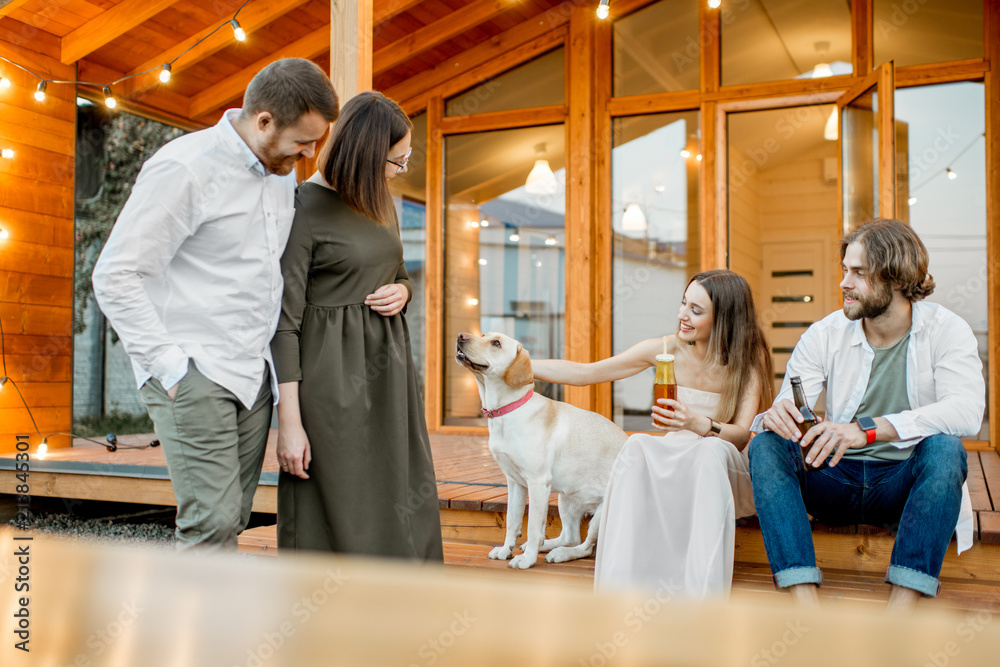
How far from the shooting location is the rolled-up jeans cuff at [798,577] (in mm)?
1884

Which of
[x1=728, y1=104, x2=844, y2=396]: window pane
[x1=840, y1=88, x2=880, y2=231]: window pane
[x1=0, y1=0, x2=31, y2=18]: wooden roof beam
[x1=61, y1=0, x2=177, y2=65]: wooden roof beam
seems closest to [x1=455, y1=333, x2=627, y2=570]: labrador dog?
[x1=840, y1=88, x2=880, y2=231]: window pane

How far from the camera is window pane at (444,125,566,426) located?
5.98 metres

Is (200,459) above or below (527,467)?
above

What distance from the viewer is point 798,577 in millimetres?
1887

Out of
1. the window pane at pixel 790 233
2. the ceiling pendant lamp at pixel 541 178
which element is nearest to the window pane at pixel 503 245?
the ceiling pendant lamp at pixel 541 178

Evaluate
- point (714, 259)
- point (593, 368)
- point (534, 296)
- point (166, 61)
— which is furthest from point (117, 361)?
point (593, 368)

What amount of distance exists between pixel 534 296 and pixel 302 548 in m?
4.41

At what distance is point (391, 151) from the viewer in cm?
Result: 181

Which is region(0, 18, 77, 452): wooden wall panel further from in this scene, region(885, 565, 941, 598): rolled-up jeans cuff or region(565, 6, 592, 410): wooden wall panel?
region(885, 565, 941, 598): rolled-up jeans cuff

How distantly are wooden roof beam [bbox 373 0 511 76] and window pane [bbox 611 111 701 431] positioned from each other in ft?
4.14

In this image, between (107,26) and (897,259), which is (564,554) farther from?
(107,26)

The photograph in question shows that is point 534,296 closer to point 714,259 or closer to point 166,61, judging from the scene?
point 714,259

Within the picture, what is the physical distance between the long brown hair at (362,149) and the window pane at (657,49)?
4340 millimetres

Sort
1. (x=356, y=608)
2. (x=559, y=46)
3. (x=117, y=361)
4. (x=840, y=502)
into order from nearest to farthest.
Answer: (x=356, y=608), (x=840, y=502), (x=559, y=46), (x=117, y=361)
